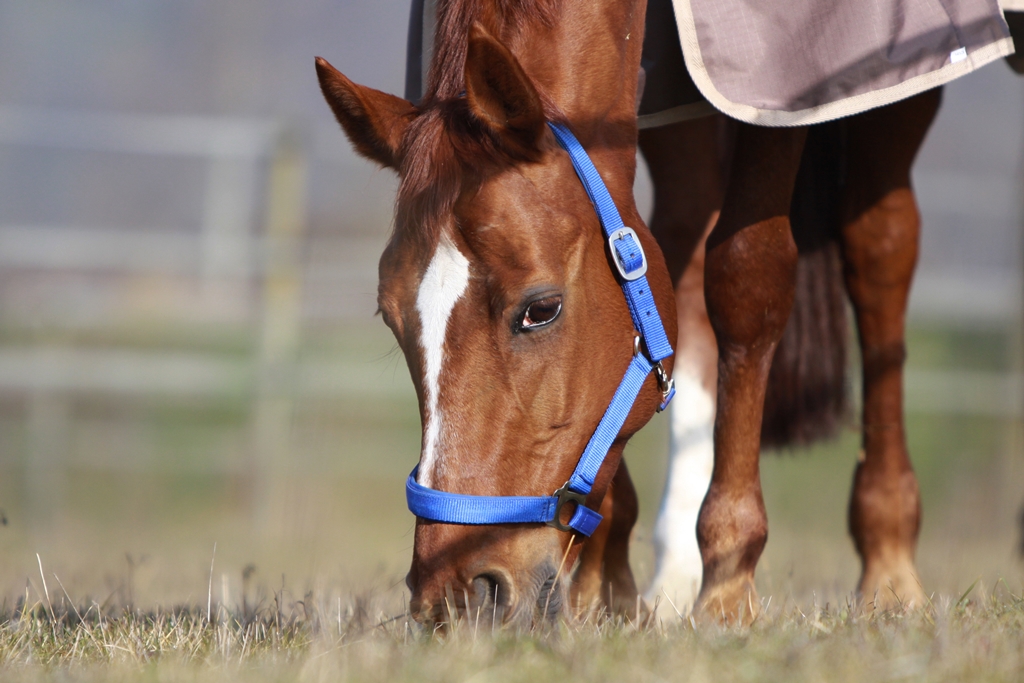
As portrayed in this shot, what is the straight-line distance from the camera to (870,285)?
9.21 feet

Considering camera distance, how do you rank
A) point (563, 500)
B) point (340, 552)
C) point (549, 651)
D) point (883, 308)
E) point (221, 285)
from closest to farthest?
point (549, 651) → point (563, 500) → point (883, 308) → point (340, 552) → point (221, 285)

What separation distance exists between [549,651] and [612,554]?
1.15 meters

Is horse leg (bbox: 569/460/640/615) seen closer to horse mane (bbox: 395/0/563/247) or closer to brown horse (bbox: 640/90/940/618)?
brown horse (bbox: 640/90/940/618)

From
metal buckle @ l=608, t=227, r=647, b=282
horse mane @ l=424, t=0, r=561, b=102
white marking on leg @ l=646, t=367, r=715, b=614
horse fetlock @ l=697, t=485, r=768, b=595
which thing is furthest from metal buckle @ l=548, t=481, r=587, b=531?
horse mane @ l=424, t=0, r=561, b=102

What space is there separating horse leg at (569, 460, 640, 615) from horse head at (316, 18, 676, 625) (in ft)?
2.15

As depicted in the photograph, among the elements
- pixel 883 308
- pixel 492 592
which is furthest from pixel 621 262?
pixel 883 308

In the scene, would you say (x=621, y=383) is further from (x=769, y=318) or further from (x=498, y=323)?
(x=769, y=318)

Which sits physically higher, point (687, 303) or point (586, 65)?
point (586, 65)

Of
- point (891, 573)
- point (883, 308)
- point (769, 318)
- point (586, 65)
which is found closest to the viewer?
point (586, 65)

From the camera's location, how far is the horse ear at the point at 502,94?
1.63m

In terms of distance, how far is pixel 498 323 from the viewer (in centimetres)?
166

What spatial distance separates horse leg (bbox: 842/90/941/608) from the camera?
268 centimetres

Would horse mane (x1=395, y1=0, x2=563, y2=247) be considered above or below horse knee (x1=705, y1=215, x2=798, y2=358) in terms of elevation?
Answer: above

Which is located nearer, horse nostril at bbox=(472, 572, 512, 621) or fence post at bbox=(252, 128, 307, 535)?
horse nostril at bbox=(472, 572, 512, 621)
